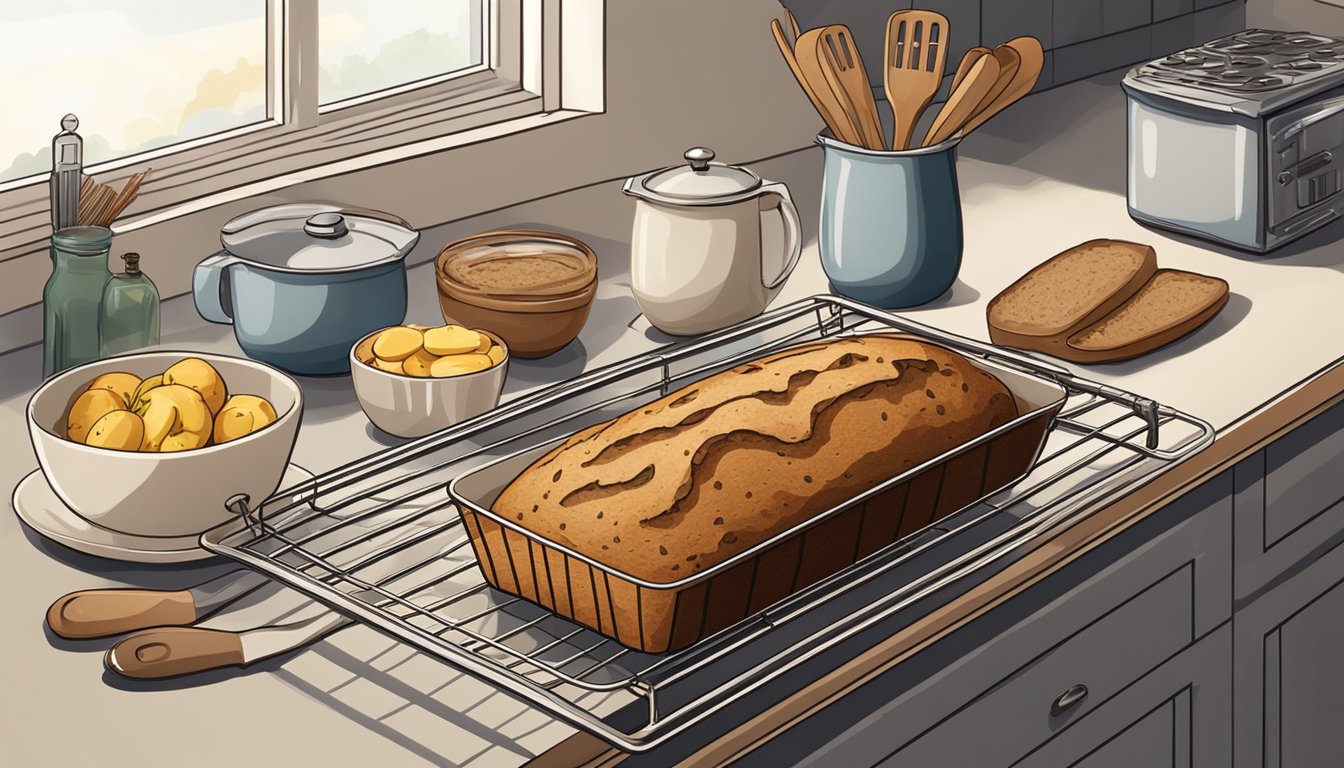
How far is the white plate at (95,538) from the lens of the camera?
3.73 ft

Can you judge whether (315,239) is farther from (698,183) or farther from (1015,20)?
(1015,20)

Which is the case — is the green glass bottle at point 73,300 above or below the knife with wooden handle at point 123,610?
above

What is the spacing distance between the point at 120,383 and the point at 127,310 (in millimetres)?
181

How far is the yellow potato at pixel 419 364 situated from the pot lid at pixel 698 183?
0.92ft

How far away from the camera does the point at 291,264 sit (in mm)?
1422

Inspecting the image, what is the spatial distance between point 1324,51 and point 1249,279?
349 mm

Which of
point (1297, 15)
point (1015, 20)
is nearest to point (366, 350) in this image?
point (1015, 20)

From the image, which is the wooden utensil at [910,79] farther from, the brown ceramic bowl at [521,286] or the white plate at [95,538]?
the white plate at [95,538]

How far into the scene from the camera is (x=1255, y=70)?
5.85 ft

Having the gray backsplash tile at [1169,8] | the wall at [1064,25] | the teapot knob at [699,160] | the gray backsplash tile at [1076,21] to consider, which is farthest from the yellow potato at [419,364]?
the gray backsplash tile at [1169,8]

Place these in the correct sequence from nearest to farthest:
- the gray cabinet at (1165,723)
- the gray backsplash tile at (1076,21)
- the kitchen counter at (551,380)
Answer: the kitchen counter at (551,380)
the gray cabinet at (1165,723)
the gray backsplash tile at (1076,21)

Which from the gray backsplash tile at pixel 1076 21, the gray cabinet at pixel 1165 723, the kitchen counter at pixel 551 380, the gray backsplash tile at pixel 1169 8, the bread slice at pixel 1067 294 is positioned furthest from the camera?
the gray backsplash tile at pixel 1169 8

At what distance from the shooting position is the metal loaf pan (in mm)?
988

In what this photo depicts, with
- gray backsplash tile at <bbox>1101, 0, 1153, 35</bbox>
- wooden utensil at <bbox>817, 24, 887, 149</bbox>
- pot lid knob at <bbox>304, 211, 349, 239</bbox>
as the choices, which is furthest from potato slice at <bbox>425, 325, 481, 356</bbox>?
gray backsplash tile at <bbox>1101, 0, 1153, 35</bbox>
